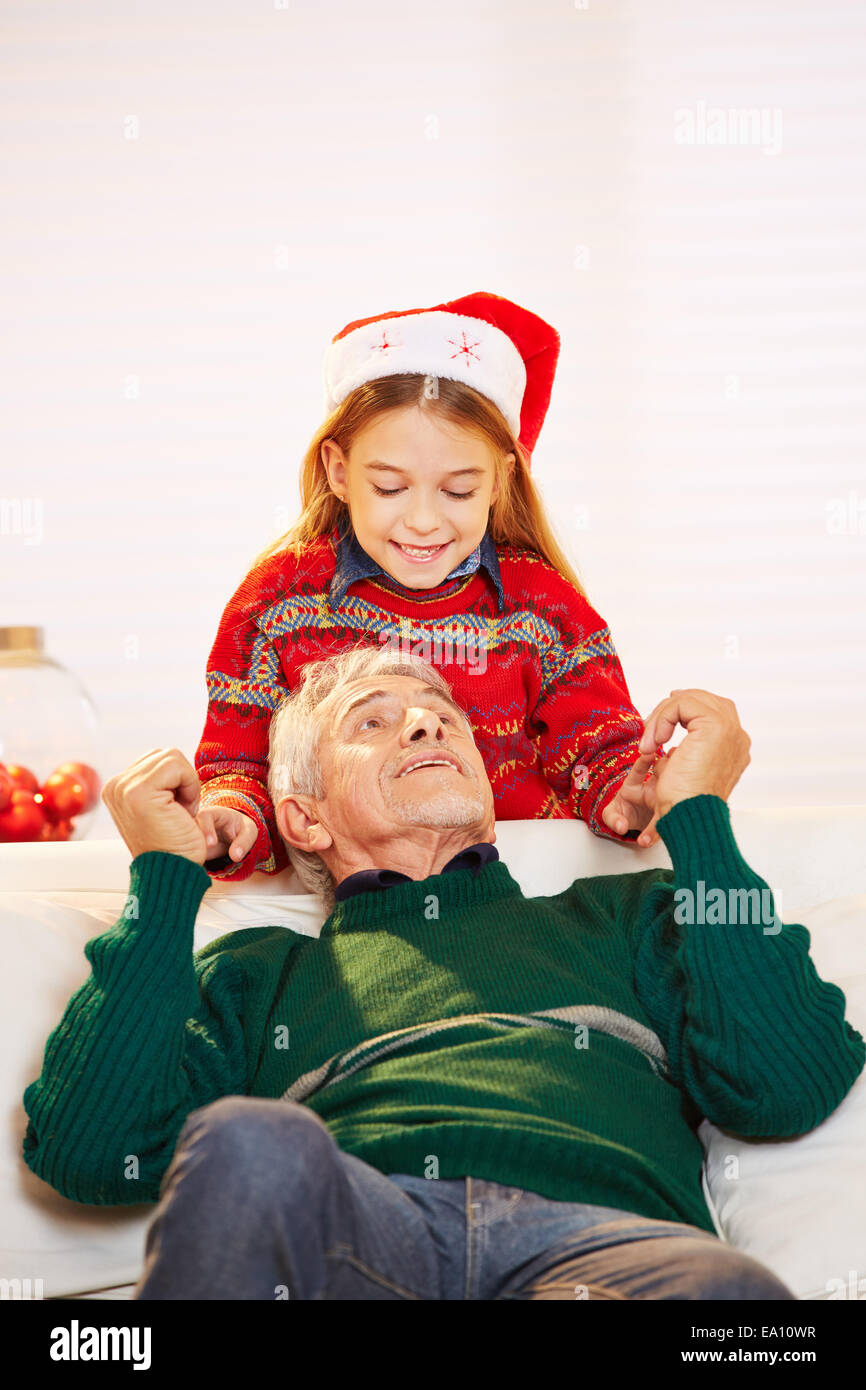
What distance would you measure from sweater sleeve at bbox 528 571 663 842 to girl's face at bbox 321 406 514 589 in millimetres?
204

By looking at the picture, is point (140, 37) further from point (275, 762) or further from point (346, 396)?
point (275, 762)

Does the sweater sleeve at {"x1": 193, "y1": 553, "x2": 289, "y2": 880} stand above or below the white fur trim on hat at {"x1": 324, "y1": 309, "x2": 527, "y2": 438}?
below

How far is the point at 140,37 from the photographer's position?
10.9 ft

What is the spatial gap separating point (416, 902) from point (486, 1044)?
261 mm

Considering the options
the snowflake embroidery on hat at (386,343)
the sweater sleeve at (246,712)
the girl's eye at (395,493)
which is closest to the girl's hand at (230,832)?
the sweater sleeve at (246,712)

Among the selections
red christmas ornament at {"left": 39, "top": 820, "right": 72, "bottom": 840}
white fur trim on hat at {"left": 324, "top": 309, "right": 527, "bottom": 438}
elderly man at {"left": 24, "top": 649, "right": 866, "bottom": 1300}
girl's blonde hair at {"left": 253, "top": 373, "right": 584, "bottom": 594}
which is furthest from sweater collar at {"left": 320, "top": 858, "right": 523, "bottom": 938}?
red christmas ornament at {"left": 39, "top": 820, "right": 72, "bottom": 840}

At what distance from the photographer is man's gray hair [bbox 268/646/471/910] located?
66.7 inches

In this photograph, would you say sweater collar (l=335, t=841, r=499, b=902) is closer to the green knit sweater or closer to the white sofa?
the green knit sweater

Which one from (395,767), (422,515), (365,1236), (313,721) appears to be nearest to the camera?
(365,1236)

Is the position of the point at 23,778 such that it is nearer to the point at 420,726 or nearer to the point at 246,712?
the point at 246,712

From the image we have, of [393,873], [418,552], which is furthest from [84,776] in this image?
[393,873]

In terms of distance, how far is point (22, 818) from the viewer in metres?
2.40

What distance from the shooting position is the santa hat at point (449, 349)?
1982 mm
